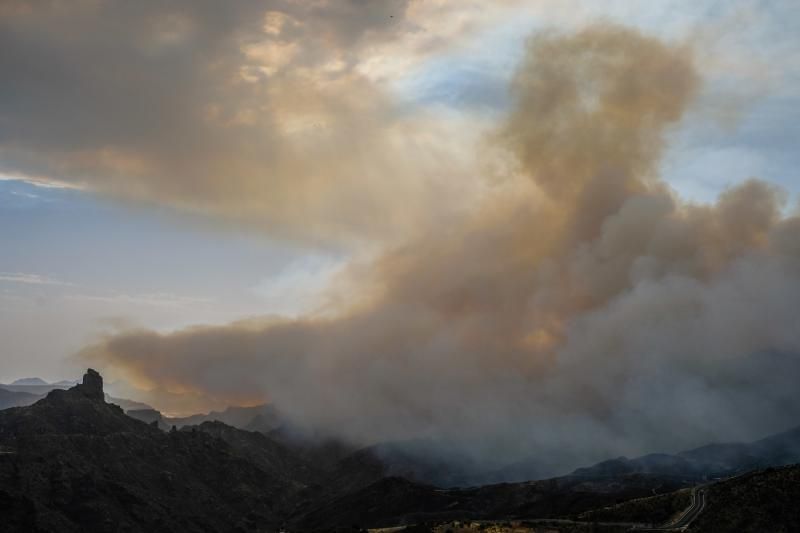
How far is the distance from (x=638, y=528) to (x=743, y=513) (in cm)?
2852

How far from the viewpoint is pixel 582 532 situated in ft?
646

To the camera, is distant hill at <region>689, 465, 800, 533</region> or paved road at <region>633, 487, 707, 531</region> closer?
distant hill at <region>689, 465, 800, 533</region>

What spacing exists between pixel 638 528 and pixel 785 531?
37.9m

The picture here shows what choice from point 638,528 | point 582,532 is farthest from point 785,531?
point 582,532

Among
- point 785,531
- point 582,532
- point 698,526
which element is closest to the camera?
point 785,531

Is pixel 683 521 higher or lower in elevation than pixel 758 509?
lower

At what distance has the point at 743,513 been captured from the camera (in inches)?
7131

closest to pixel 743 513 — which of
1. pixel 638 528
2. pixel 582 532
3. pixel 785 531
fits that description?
pixel 785 531

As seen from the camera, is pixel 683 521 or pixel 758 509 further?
pixel 683 521

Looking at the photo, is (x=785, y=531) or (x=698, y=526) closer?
(x=785, y=531)

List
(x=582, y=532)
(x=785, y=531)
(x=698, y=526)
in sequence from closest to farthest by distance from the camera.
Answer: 1. (x=785, y=531)
2. (x=698, y=526)
3. (x=582, y=532)

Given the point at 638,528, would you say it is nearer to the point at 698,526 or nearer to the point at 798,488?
the point at 698,526

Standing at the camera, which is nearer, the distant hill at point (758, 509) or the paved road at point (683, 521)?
the distant hill at point (758, 509)

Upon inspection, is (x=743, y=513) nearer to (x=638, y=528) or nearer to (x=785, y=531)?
(x=785, y=531)
